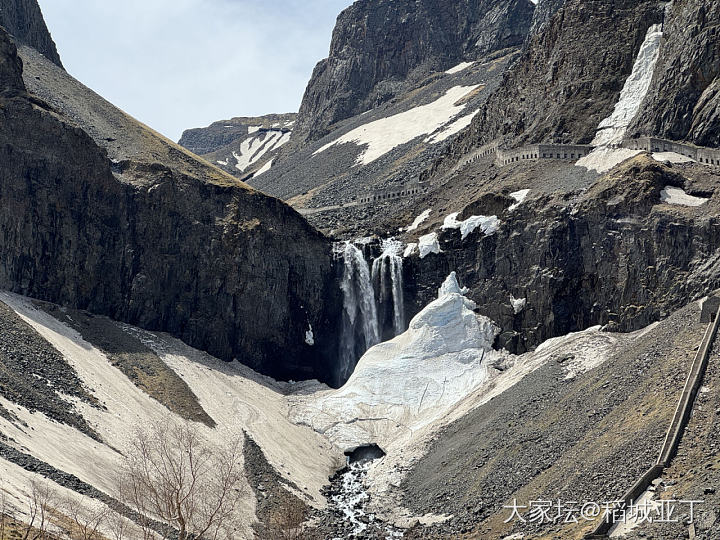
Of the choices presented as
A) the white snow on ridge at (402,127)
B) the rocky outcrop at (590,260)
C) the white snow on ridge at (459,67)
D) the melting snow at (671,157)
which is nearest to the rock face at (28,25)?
the white snow on ridge at (402,127)

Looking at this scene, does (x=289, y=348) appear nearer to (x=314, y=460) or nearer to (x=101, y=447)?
(x=314, y=460)

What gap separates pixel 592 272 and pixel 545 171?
14449 mm

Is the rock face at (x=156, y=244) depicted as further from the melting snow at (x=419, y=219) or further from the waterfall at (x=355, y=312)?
the melting snow at (x=419, y=219)

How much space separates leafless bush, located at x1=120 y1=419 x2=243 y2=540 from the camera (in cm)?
4397

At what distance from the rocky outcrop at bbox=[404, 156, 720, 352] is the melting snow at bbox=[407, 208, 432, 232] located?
6909 millimetres

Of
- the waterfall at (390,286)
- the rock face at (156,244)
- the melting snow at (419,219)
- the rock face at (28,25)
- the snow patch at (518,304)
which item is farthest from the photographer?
the rock face at (28,25)

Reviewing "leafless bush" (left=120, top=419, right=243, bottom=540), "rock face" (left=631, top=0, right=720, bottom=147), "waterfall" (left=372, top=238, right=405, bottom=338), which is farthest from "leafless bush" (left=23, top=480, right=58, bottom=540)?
"rock face" (left=631, top=0, right=720, bottom=147)

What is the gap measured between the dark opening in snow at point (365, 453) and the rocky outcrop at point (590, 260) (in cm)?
1442

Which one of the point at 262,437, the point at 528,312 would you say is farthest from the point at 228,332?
the point at 528,312

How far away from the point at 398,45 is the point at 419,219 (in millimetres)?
101421

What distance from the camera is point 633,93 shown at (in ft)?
291

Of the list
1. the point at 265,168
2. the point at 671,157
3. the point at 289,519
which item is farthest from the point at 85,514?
A: the point at 265,168

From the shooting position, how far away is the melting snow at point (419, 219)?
283 ft

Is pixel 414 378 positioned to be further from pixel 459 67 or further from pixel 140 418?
pixel 459 67
